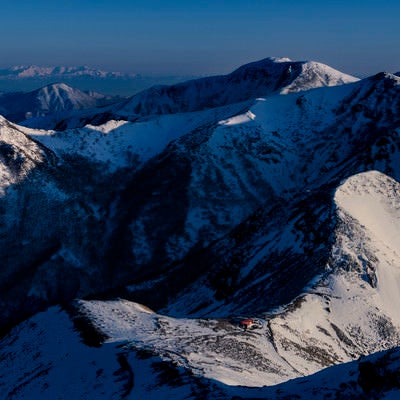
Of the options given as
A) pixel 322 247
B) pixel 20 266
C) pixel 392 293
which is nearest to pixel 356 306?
pixel 392 293

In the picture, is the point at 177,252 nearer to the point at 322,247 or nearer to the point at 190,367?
the point at 322,247

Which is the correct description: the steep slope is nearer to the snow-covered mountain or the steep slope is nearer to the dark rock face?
the snow-covered mountain

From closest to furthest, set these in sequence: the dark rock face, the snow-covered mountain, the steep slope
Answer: the snow-covered mountain, the dark rock face, the steep slope

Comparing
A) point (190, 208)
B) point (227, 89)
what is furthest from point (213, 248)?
point (227, 89)

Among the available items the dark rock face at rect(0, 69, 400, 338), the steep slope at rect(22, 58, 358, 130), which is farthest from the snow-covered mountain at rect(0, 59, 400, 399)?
the steep slope at rect(22, 58, 358, 130)

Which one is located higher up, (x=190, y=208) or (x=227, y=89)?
(x=227, y=89)

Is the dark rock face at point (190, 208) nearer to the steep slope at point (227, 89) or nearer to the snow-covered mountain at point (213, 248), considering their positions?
the snow-covered mountain at point (213, 248)

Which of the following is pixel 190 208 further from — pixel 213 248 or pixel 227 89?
pixel 227 89
